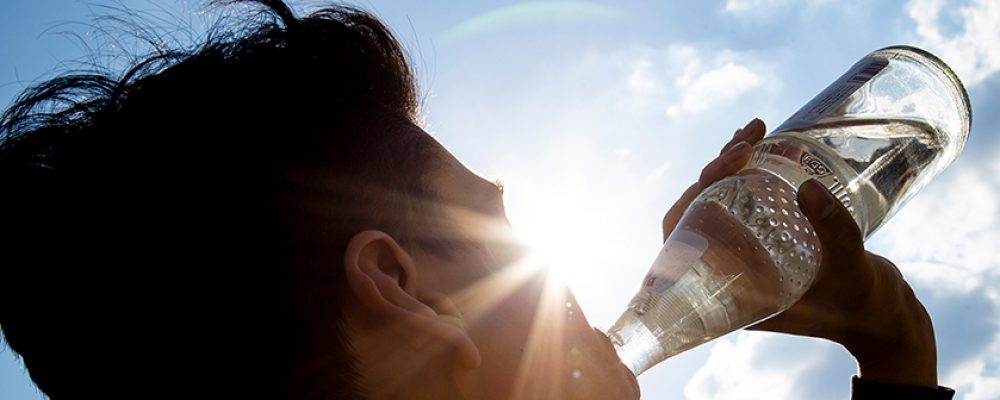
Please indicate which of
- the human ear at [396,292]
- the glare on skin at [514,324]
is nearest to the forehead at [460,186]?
the glare on skin at [514,324]

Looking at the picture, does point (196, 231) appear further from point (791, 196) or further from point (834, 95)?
point (834, 95)

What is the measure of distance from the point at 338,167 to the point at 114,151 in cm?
40

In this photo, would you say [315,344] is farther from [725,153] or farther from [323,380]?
[725,153]

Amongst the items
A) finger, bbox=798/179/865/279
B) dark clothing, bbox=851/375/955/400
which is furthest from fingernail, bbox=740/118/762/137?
dark clothing, bbox=851/375/955/400

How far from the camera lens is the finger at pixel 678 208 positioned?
1.85m

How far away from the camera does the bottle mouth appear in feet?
6.06

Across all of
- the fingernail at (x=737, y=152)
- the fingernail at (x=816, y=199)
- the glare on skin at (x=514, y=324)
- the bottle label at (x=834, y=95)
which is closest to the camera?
the glare on skin at (x=514, y=324)

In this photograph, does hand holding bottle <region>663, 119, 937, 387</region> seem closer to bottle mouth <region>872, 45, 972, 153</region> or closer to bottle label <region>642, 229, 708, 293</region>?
bottle label <region>642, 229, 708, 293</region>

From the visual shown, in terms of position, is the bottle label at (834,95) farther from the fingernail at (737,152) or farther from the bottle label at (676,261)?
the bottle label at (676,261)

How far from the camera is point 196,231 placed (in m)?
1.06

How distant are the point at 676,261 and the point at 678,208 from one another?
38cm

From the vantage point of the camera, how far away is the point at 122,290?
1.07 meters

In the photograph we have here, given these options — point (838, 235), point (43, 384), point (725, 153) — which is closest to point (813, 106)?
point (725, 153)

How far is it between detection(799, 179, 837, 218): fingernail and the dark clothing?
70cm
